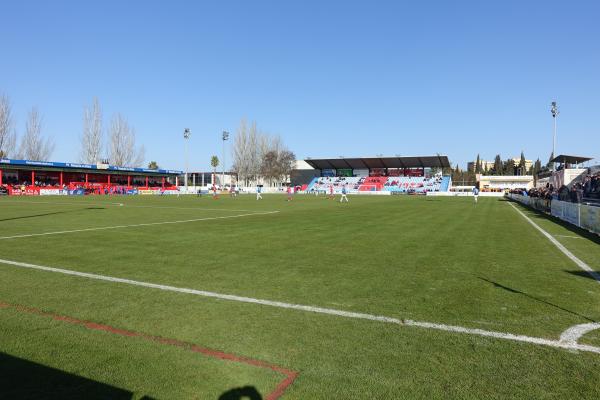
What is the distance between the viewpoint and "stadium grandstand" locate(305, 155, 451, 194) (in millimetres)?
79688

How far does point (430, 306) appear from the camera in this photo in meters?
5.11

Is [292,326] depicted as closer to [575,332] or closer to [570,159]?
[575,332]

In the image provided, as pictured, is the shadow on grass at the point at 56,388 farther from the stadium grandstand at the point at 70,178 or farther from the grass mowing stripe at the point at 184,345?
the stadium grandstand at the point at 70,178

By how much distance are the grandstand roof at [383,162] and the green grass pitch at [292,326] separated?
74.8m

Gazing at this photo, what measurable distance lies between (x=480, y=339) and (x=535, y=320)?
1156mm

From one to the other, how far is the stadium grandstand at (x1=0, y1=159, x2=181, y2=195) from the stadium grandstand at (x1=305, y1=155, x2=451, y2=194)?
36481 mm

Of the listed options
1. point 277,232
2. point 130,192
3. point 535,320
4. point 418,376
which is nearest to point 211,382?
point 418,376

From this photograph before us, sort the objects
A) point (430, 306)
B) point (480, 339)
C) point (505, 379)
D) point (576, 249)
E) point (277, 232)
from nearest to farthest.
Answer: point (505, 379)
point (480, 339)
point (430, 306)
point (576, 249)
point (277, 232)

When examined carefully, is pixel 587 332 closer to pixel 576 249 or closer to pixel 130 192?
pixel 576 249

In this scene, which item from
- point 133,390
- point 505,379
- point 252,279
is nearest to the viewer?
point 133,390

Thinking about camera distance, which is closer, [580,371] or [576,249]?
[580,371]

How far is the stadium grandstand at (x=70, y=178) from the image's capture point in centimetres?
5456

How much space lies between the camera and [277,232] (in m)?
13.4

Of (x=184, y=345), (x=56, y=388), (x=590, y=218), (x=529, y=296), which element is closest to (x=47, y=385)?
(x=56, y=388)
